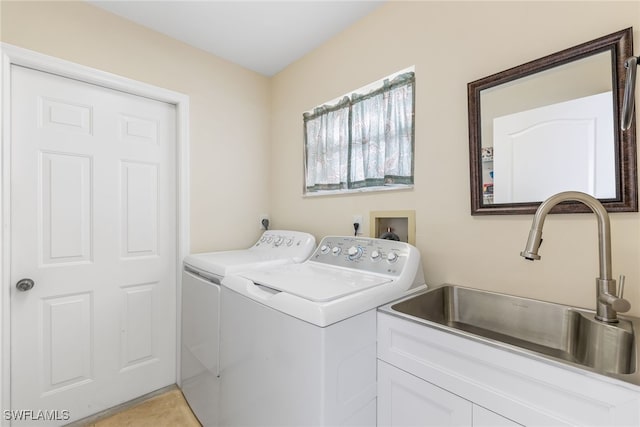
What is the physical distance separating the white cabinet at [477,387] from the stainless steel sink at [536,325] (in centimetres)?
3

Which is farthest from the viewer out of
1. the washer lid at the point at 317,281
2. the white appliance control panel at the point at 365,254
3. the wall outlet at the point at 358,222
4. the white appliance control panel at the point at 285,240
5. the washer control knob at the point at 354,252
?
the white appliance control panel at the point at 285,240

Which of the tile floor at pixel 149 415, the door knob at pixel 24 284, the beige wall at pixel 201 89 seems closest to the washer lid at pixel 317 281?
the beige wall at pixel 201 89

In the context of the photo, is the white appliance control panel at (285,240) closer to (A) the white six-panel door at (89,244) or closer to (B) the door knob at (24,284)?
(A) the white six-panel door at (89,244)

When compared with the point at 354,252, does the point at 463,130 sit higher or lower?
higher

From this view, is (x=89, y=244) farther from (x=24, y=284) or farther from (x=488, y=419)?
(x=488, y=419)

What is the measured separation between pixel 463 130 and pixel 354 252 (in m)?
0.82

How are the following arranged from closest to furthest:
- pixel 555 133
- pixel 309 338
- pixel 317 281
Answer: pixel 309 338
pixel 555 133
pixel 317 281

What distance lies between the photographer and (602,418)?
2.11ft

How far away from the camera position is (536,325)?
110 cm

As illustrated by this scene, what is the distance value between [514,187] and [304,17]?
1.59 metres

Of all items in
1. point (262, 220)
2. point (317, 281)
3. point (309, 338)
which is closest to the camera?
point (309, 338)

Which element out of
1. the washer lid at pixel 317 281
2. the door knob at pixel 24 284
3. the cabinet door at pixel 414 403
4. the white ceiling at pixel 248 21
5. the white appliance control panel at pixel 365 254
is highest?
the white ceiling at pixel 248 21

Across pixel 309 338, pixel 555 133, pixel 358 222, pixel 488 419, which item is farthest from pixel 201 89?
pixel 488 419

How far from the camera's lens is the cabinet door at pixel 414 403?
34.6 inches
